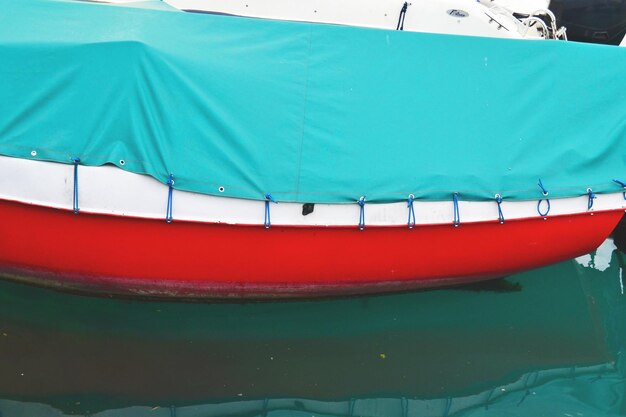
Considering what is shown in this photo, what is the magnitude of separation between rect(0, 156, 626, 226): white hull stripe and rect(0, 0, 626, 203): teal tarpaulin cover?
78 millimetres

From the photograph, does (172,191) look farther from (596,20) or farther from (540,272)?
(596,20)

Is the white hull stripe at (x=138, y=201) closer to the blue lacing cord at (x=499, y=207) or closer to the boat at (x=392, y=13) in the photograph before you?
the blue lacing cord at (x=499, y=207)

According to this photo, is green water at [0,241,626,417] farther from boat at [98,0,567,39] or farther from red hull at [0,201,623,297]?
boat at [98,0,567,39]

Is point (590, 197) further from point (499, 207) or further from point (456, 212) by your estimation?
point (456, 212)

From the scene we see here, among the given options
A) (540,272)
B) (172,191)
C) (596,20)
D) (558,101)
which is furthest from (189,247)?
(596,20)

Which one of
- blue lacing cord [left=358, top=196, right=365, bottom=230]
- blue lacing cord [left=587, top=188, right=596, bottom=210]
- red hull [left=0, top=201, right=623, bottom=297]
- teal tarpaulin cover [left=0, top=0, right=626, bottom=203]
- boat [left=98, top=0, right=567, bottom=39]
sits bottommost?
red hull [left=0, top=201, right=623, bottom=297]

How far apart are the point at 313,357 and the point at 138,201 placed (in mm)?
1575

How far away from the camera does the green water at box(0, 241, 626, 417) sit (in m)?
4.12

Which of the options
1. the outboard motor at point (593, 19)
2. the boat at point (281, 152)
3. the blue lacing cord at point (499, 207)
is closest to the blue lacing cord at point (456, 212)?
the boat at point (281, 152)

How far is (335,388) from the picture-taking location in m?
4.32

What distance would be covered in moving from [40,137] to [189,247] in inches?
45.3

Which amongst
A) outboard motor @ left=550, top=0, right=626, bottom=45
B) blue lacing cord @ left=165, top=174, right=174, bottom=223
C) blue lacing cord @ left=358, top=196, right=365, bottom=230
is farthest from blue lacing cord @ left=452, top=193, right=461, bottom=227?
outboard motor @ left=550, top=0, right=626, bottom=45

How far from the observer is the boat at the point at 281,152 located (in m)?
4.14

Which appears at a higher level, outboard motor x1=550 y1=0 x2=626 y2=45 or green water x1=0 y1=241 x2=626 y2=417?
outboard motor x1=550 y1=0 x2=626 y2=45
